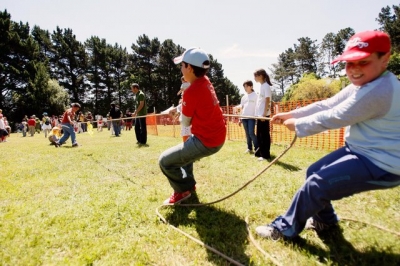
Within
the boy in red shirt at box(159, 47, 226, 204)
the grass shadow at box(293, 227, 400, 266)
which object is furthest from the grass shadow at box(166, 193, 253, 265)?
the boy in red shirt at box(159, 47, 226, 204)

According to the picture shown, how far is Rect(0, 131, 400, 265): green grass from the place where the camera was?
2.43 meters

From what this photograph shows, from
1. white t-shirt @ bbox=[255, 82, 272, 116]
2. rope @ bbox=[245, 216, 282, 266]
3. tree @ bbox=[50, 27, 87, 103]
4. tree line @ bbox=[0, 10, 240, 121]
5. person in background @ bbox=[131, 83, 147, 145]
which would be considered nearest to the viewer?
rope @ bbox=[245, 216, 282, 266]

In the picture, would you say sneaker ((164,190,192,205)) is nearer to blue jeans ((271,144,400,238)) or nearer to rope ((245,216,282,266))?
rope ((245,216,282,266))

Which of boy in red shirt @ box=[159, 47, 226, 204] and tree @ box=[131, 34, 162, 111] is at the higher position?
tree @ box=[131, 34, 162, 111]

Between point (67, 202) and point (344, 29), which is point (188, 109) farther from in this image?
point (344, 29)

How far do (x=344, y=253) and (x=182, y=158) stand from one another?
1.95 meters

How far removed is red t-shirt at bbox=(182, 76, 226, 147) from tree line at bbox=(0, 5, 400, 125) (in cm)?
4449

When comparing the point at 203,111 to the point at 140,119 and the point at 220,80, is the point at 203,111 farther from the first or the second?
Result: the point at 220,80

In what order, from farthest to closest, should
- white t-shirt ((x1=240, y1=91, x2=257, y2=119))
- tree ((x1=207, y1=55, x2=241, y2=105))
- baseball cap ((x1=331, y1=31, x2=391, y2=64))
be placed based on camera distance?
tree ((x1=207, y1=55, x2=241, y2=105)), white t-shirt ((x1=240, y1=91, x2=257, y2=119)), baseball cap ((x1=331, y1=31, x2=391, y2=64))

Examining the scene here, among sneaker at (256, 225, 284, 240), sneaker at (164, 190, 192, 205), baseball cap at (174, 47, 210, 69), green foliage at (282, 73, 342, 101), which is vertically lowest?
sneaker at (256, 225, 284, 240)

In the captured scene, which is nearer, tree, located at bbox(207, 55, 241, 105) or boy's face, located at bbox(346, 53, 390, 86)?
boy's face, located at bbox(346, 53, 390, 86)

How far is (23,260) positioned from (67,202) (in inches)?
62.1

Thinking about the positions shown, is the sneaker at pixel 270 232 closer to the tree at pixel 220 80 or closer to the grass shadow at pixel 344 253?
the grass shadow at pixel 344 253

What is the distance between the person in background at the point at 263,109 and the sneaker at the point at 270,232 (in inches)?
139
